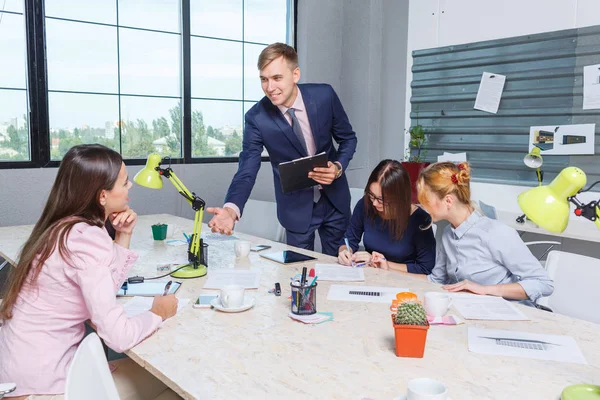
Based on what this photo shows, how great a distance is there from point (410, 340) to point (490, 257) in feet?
3.02

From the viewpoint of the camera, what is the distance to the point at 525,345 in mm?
1345

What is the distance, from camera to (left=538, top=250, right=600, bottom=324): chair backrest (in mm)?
1906

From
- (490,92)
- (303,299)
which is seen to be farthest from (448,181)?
(490,92)

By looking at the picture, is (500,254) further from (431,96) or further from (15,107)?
(15,107)

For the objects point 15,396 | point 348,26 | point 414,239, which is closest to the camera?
point 15,396

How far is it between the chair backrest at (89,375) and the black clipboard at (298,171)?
149cm

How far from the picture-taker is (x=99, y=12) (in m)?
3.98

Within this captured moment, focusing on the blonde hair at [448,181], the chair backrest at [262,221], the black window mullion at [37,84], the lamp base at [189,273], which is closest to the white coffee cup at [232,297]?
the lamp base at [189,273]

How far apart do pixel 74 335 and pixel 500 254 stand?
1.47 meters

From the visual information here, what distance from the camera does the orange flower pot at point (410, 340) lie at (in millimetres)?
1252

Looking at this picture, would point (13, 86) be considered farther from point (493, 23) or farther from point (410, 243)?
point (493, 23)

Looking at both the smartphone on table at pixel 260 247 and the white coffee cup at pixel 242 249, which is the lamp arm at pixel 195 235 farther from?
the smartphone on table at pixel 260 247

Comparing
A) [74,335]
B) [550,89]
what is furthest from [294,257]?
[550,89]

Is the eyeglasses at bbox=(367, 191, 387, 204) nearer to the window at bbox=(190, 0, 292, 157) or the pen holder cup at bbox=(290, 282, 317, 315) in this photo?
the pen holder cup at bbox=(290, 282, 317, 315)
